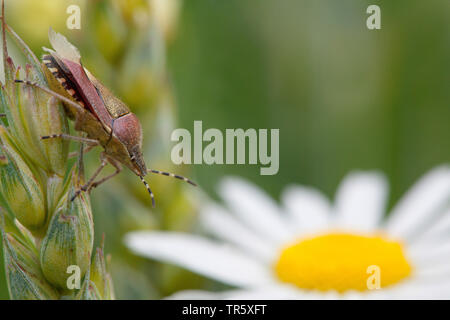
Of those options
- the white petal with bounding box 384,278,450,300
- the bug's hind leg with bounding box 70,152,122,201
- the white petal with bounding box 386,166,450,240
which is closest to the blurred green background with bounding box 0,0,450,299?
the white petal with bounding box 386,166,450,240

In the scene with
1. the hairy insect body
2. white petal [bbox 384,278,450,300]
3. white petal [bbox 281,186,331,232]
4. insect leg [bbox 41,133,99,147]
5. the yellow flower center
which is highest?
white petal [bbox 281,186,331,232]

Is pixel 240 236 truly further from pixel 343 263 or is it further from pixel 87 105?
pixel 87 105

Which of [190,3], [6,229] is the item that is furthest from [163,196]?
[190,3]

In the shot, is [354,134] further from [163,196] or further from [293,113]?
[163,196]

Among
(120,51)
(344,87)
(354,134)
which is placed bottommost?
(120,51)

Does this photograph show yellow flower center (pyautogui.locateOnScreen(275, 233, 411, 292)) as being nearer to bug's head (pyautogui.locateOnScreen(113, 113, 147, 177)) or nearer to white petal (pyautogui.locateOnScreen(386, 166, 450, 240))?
white petal (pyautogui.locateOnScreen(386, 166, 450, 240))

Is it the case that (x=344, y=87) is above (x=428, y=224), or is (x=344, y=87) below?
above
